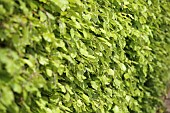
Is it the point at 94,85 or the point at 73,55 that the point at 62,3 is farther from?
the point at 94,85

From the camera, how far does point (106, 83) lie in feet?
9.46

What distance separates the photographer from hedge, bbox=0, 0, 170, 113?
1681 mm

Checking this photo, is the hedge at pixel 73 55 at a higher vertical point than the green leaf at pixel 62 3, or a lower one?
lower

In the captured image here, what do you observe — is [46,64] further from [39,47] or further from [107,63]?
[107,63]

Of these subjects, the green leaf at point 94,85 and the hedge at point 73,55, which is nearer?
the hedge at point 73,55

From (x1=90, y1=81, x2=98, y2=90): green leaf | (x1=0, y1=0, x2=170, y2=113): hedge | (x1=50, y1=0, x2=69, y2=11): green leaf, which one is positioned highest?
(x1=50, y1=0, x2=69, y2=11): green leaf

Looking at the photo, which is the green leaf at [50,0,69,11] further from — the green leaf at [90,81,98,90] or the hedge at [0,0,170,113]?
the green leaf at [90,81,98,90]

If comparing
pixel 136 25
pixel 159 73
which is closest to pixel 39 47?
pixel 136 25

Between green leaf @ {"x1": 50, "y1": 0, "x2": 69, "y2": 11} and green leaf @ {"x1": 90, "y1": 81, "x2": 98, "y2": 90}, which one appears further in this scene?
green leaf @ {"x1": 90, "y1": 81, "x2": 98, "y2": 90}

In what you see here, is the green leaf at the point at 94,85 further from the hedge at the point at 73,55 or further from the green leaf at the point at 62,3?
the green leaf at the point at 62,3

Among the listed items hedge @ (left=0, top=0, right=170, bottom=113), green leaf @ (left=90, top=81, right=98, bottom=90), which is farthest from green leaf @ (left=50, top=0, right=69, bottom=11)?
green leaf @ (left=90, top=81, right=98, bottom=90)

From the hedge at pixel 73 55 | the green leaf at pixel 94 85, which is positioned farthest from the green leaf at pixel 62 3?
the green leaf at pixel 94 85

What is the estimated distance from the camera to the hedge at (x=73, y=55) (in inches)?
66.2

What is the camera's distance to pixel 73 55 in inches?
88.7
